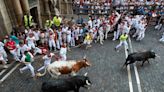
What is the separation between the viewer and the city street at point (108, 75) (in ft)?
36.3

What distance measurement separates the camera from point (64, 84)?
32.1 feet

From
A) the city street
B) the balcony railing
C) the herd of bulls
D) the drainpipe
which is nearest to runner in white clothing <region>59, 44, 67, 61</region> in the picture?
the city street

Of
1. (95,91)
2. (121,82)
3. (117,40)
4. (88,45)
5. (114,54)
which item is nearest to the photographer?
(95,91)

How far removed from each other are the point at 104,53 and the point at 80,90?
5.03 m

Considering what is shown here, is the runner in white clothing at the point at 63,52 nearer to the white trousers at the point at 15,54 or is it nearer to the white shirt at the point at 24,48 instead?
the white shirt at the point at 24,48

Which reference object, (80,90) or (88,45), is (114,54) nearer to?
(88,45)

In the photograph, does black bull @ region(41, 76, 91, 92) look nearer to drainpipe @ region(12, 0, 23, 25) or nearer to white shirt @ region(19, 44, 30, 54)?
white shirt @ region(19, 44, 30, 54)

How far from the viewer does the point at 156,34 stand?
19172 millimetres

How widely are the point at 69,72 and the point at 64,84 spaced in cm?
159

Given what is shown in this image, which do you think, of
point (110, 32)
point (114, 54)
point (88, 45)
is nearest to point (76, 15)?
point (110, 32)

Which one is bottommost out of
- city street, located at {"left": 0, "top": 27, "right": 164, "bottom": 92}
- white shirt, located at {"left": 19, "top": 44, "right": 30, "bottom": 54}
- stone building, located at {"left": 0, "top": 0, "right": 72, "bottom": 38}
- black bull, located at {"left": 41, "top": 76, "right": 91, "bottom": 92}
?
city street, located at {"left": 0, "top": 27, "right": 164, "bottom": 92}

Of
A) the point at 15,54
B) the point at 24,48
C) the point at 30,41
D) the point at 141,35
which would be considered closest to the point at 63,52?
the point at 24,48

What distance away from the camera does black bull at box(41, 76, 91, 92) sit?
31.4 feet

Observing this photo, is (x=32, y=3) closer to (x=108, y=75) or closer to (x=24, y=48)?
(x=24, y=48)
